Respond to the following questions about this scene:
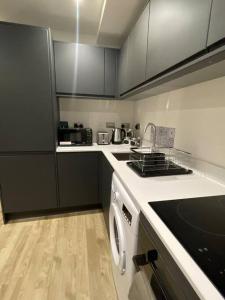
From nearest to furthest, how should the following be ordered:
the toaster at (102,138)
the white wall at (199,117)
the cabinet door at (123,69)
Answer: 1. the white wall at (199,117)
2. the cabinet door at (123,69)
3. the toaster at (102,138)

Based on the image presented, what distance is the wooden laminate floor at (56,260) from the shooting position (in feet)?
3.84

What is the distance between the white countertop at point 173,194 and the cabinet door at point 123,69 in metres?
Result: 0.93

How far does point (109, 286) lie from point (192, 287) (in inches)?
42.8

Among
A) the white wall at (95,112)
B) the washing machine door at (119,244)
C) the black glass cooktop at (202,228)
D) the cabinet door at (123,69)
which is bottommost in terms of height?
the washing machine door at (119,244)

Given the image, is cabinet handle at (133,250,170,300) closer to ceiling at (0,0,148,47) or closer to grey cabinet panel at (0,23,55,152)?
grey cabinet panel at (0,23,55,152)

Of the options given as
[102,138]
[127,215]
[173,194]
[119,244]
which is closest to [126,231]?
[127,215]

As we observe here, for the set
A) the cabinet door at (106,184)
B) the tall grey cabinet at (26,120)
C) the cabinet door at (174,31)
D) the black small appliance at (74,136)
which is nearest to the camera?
the cabinet door at (174,31)

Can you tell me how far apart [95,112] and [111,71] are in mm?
588

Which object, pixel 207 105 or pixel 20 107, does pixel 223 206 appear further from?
pixel 20 107

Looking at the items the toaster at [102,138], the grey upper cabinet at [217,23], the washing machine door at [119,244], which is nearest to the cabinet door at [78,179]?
the toaster at [102,138]

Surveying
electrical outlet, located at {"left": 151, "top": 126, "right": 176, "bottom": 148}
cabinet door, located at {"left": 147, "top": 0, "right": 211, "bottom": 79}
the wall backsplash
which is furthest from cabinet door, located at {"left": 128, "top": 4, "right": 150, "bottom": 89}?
electrical outlet, located at {"left": 151, "top": 126, "right": 176, "bottom": 148}

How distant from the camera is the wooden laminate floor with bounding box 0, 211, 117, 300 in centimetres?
117

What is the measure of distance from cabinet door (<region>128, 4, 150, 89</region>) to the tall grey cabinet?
2.65 feet

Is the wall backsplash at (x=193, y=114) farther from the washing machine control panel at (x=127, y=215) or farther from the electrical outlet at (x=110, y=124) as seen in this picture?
the washing machine control panel at (x=127, y=215)
